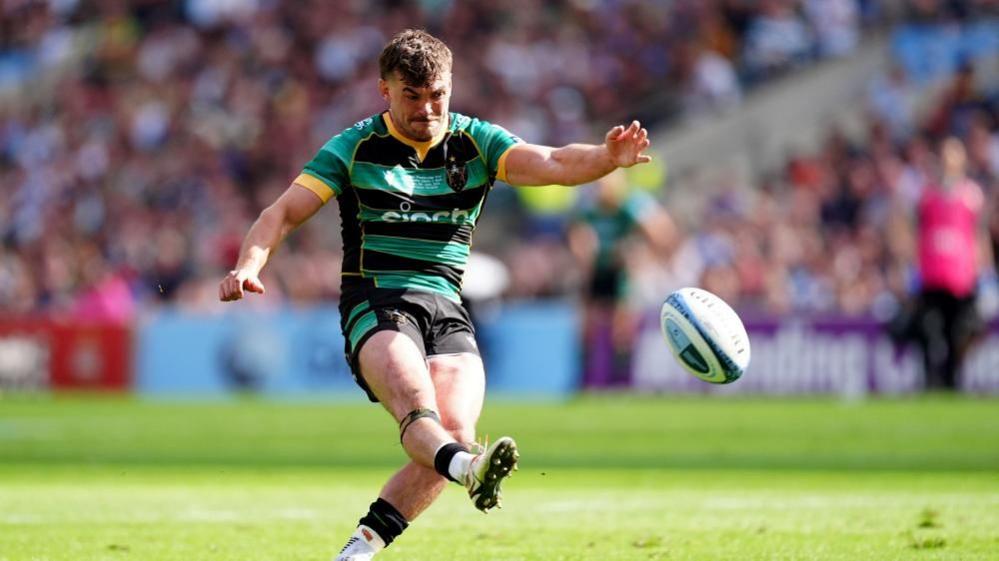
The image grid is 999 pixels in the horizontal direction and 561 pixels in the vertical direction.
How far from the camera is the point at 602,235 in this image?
65.9 ft

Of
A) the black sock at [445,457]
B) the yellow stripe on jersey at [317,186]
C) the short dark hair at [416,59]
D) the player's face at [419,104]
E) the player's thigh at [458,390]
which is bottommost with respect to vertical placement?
the black sock at [445,457]

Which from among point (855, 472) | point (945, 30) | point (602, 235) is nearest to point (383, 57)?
point (855, 472)

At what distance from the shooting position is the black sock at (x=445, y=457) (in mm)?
6527

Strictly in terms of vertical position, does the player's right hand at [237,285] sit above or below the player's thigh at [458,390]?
above

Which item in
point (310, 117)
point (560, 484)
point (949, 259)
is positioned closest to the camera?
point (560, 484)

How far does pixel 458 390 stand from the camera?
7121 millimetres

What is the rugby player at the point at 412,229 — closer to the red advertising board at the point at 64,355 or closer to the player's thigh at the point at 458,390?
the player's thigh at the point at 458,390

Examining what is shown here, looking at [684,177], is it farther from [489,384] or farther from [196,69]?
[196,69]

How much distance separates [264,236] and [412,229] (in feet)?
2.22

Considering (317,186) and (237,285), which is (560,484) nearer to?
(317,186)

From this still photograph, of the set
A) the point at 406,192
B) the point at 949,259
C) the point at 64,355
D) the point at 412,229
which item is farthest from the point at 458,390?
the point at 64,355

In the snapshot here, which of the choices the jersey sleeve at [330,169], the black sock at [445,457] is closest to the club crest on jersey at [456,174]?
the jersey sleeve at [330,169]

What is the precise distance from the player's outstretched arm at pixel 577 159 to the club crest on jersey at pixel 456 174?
201 millimetres

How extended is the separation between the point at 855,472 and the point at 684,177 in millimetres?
14516
